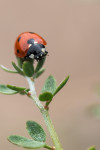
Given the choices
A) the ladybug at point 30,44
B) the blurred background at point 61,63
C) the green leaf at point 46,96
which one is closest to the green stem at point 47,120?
the green leaf at point 46,96

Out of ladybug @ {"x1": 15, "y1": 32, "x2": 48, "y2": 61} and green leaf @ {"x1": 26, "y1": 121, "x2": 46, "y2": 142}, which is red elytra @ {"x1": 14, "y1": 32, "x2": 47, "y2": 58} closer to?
ladybug @ {"x1": 15, "y1": 32, "x2": 48, "y2": 61}

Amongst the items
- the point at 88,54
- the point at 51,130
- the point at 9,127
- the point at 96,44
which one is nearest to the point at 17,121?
the point at 9,127

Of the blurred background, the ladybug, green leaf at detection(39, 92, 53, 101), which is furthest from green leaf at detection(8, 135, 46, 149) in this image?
the blurred background

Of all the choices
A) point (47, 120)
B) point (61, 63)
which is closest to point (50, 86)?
point (47, 120)

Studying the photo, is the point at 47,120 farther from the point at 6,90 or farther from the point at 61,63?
the point at 61,63

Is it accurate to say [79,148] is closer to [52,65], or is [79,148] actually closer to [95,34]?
[52,65]

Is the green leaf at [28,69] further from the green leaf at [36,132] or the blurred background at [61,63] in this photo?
the blurred background at [61,63]
